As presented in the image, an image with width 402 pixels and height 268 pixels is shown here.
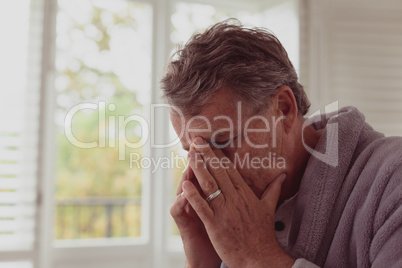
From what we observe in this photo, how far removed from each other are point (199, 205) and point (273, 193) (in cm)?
20

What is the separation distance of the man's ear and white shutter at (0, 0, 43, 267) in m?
1.35

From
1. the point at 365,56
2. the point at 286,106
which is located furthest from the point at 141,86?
the point at 286,106

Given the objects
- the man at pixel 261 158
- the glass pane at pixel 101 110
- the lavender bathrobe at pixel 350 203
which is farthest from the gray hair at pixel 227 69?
the glass pane at pixel 101 110

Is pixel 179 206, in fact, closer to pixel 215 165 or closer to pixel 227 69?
pixel 215 165

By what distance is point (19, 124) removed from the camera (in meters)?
2.16

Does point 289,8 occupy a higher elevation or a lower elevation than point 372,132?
higher

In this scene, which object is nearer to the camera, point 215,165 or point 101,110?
point 215,165

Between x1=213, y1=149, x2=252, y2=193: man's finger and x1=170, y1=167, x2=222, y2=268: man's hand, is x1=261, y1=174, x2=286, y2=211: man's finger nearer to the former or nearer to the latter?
x1=213, y1=149, x2=252, y2=193: man's finger

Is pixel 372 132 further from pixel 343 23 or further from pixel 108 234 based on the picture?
pixel 108 234

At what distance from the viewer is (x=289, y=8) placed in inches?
108

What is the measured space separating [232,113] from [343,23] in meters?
1.68

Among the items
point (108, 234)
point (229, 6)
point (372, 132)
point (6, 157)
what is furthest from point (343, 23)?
point (108, 234)

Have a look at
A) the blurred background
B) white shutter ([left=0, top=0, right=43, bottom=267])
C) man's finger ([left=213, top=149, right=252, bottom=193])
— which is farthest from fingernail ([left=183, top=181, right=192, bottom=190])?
white shutter ([left=0, top=0, right=43, bottom=267])

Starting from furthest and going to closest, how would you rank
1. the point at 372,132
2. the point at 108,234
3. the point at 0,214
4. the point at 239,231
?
the point at 108,234
the point at 0,214
the point at 372,132
the point at 239,231
